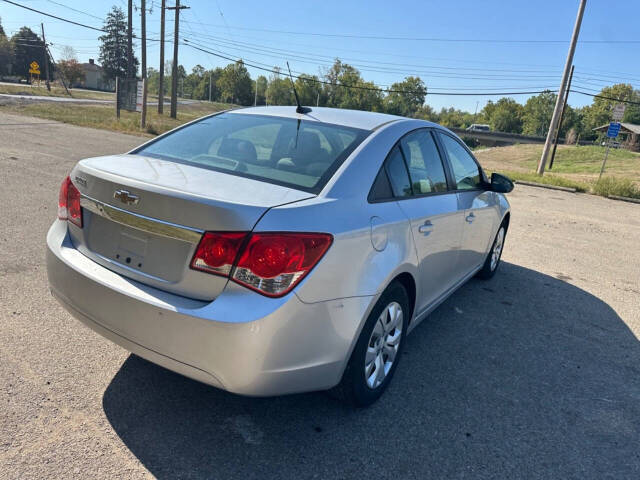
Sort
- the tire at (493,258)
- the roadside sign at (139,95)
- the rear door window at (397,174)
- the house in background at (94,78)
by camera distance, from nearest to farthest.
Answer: the rear door window at (397,174)
the tire at (493,258)
the roadside sign at (139,95)
the house in background at (94,78)

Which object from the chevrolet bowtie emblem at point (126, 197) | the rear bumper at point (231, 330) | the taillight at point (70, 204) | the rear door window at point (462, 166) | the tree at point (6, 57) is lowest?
the rear bumper at point (231, 330)

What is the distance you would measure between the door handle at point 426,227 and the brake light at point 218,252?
4.45ft

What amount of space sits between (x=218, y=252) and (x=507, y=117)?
147836 millimetres

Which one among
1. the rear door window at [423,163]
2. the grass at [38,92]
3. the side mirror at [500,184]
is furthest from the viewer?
the grass at [38,92]

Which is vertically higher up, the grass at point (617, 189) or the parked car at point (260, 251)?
the parked car at point (260, 251)

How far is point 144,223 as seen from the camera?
226 centimetres

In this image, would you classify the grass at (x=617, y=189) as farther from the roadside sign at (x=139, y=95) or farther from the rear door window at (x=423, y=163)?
the roadside sign at (x=139, y=95)

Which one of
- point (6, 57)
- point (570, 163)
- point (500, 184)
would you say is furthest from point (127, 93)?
point (6, 57)

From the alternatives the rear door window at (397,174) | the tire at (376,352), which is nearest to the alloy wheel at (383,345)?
the tire at (376,352)

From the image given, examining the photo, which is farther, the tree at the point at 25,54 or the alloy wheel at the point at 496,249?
the tree at the point at 25,54

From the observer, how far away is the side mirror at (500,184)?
4.44 m

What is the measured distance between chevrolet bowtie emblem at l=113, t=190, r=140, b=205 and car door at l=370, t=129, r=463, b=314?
1.41m

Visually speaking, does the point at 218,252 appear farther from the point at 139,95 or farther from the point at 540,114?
the point at 540,114

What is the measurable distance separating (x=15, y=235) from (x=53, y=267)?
304 cm
